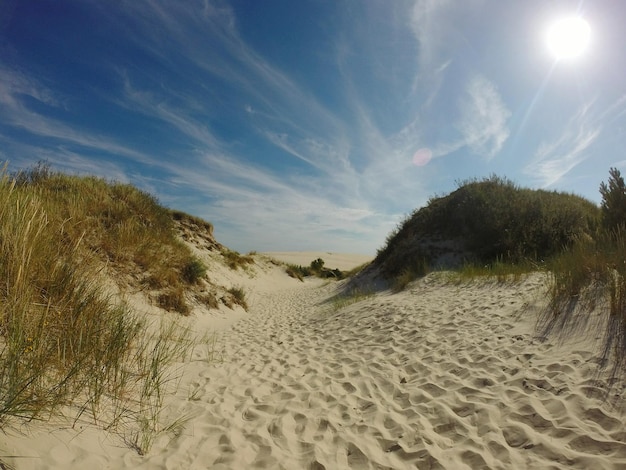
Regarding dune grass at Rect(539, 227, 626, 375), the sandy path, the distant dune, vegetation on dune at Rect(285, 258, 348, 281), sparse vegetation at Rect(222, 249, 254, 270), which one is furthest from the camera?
the distant dune

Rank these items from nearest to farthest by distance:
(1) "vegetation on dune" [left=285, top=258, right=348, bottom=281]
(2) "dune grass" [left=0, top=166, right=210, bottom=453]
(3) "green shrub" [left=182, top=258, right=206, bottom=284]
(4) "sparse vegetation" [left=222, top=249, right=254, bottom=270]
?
(2) "dune grass" [left=0, top=166, right=210, bottom=453] < (3) "green shrub" [left=182, top=258, right=206, bottom=284] < (4) "sparse vegetation" [left=222, top=249, right=254, bottom=270] < (1) "vegetation on dune" [left=285, top=258, right=348, bottom=281]

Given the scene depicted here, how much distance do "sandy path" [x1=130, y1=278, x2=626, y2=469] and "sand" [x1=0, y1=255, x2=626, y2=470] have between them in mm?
14

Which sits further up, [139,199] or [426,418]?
[139,199]

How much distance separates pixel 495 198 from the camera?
14031 millimetres

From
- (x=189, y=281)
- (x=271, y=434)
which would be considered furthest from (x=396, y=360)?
(x=189, y=281)

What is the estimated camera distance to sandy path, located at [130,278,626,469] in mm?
2703

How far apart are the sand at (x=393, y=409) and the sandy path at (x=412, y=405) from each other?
1 centimetres

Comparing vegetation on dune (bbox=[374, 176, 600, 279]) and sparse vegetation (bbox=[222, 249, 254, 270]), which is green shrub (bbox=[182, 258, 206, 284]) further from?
sparse vegetation (bbox=[222, 249, 254, 270])

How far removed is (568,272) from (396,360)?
3699 millimetres

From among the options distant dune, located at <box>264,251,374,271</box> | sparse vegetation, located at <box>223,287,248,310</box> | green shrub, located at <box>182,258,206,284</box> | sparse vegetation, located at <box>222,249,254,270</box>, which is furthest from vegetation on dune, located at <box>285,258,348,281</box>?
green shrub, located at <box>182,258,206,284</box>

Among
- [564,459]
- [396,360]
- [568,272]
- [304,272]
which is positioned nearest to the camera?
[564,459]

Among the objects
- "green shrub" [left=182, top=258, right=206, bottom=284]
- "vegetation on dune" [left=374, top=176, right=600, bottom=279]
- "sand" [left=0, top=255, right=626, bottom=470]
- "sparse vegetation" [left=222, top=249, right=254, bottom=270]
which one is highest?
"vegetation on dune" [left=374, top=176, right=600, bottom=279]

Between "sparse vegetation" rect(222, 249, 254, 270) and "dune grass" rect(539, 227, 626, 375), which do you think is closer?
"dune grass" rect(539, 227, 626, 375)

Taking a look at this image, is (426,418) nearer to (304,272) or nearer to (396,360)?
(396,360)
